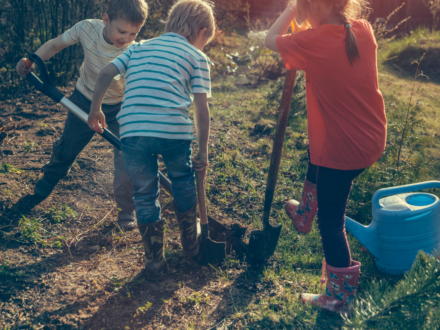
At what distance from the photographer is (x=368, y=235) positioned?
7.68 feet

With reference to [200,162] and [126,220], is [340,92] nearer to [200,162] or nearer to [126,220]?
[200,162]

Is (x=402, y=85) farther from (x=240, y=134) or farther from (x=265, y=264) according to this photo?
(x=265, y=264)

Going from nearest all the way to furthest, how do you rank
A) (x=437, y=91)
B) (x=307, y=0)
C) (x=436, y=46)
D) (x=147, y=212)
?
(x=307, y=0)
(x=147, y=212)
(x=437, y=91)
(x=436, y=46)

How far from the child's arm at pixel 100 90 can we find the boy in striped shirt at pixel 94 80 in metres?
0.44

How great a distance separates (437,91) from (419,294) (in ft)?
21.0

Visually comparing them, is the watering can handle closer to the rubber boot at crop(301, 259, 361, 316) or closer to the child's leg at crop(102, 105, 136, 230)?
the rubber boot at crop(301, 259, 361, 316)

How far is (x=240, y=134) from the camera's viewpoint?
4.39 metres

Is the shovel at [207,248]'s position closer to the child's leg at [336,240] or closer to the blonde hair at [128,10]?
the child's leg at [336,240]

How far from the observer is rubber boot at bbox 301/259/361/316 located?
1.93 m

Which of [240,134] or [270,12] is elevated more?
[270,12]

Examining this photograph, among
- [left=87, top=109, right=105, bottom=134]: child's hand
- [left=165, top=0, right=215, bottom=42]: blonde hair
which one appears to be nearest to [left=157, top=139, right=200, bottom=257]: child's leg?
[left=87, top=109, right=105, bottom=134]: child's hand

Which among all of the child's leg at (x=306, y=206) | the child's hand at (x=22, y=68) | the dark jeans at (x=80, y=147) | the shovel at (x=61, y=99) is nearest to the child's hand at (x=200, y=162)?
the shovel at (x=61, y=99)

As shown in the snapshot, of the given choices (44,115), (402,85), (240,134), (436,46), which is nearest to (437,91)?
(402,85)

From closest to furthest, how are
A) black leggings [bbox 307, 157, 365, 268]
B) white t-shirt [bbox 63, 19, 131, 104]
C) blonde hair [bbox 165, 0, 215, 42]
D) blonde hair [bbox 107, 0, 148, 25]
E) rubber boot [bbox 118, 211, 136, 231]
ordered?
black leggings [bbox 307, 157, 365, 268] → blonde hair [bbox 165, 0, 215, 42] → blonde hair [bbox 107, 0, 148, 25] → white t-shirt [bbox 63, 19, 131, 104] → rubber boot [bbox 118, 211, 136, 231]
